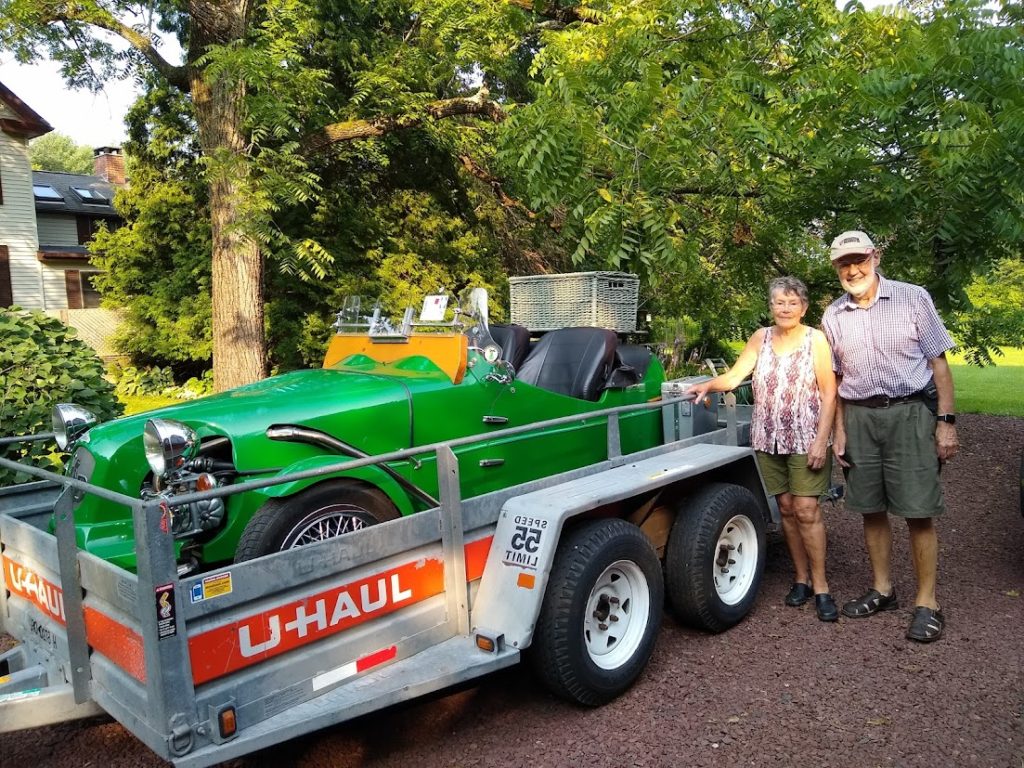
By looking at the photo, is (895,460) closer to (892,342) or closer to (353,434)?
(892,342)

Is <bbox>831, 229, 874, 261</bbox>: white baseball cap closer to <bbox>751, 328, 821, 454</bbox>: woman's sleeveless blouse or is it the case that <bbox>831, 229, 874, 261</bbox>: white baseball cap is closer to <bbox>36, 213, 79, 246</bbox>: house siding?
<bbox>751, 328, 821, 454</bbox>: woman's sleeveless blouse

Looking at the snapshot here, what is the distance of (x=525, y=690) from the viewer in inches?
144

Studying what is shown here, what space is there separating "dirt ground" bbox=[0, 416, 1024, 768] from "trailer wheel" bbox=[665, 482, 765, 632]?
0.15 m

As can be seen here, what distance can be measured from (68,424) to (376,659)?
Answer: 6.91 feet

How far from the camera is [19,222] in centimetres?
2047

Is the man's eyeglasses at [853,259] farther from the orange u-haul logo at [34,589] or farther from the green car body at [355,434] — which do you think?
the orange u-haul logo at [34,589]

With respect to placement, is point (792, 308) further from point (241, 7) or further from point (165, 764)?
point (241, 7)

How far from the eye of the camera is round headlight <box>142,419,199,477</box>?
3111 millimetres

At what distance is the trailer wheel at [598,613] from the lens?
10.6ft

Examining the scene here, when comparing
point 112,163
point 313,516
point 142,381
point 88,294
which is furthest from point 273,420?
point 112,163

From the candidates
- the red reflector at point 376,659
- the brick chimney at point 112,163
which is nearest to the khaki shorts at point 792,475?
the red reflector at point 376,659

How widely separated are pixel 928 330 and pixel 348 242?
1106 cm

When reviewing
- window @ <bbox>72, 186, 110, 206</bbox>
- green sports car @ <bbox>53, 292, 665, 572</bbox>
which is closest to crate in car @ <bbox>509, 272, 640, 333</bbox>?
green sports car @ <bbox>53, 292, 665, 572</bbox>

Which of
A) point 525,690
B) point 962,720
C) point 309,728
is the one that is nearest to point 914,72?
point 962,720
